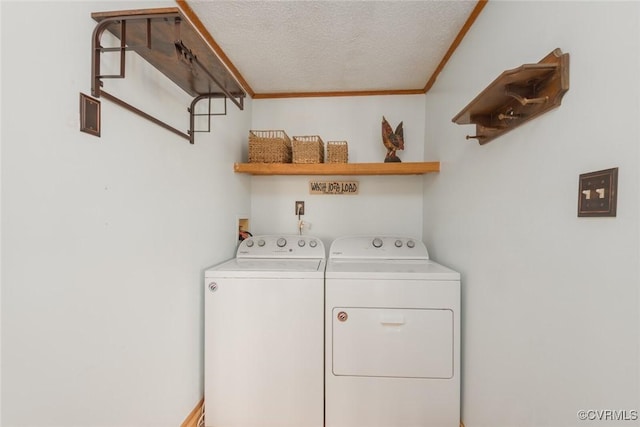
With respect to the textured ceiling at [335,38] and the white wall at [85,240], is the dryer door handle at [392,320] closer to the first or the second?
the white wall at [85,240]

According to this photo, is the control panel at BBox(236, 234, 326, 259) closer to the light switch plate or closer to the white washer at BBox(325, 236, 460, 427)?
the white washer at BBox(325, 236, 460, 427)

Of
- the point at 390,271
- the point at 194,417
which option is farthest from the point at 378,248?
the point at 194,417

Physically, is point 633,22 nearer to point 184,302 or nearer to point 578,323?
point 578,323

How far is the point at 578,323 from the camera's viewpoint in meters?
0.73

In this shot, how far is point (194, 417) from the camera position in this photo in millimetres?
1460

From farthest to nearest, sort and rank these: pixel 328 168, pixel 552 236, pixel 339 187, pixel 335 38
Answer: pixel 339 187 < pixel 328 168 < pixel 335 38 < pixel 552 236

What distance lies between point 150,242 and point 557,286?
146 centimetres

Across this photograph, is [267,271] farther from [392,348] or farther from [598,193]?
[598,193]

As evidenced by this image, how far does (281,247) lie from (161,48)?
4.40ft

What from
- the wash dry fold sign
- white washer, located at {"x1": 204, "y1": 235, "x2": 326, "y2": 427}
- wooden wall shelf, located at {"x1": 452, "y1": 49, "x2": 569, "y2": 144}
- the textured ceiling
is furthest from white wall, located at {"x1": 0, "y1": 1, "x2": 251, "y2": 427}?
wooden wall shelf, located at {"x1": 452, "y1": 49, "x2": 569, "y2": 144}

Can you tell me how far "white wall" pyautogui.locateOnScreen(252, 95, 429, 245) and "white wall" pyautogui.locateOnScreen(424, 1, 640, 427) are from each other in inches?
31.4

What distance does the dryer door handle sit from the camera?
55.6 inches

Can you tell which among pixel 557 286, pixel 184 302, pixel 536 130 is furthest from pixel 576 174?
pixel 184 302

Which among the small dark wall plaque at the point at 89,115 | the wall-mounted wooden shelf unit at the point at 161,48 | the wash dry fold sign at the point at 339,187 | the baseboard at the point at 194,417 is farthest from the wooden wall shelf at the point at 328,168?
the baseboard at the point at 194,417
